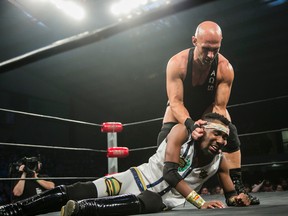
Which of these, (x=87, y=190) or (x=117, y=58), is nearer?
(x=87, y=190)

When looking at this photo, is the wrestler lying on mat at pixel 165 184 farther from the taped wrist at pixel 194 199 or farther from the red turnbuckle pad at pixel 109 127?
the red turnbuckle pad at pixel 109 127

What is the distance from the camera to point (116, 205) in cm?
127

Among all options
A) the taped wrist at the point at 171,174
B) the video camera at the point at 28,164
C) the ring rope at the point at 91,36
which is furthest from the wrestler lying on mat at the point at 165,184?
the video camera at the point at 28,164

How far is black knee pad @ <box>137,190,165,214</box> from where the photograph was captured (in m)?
1.34

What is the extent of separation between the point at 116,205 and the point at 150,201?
15 centimetres

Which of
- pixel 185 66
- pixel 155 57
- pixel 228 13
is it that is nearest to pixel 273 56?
pixel 228 13

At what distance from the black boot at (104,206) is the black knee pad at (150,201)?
0.07 feet

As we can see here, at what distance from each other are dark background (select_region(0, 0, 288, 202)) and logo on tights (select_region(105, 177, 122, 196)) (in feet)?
12.1

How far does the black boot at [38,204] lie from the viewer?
1.28 metres

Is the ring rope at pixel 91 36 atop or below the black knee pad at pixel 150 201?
atop

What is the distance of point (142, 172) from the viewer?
1.52 metres

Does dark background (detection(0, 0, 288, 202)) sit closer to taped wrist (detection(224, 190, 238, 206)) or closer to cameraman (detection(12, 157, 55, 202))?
cameraman (detection(12, 157, 55, 202))

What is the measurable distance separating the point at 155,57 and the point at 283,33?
2.29 m

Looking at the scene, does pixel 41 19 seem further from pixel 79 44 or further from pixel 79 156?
pixel 79 44
